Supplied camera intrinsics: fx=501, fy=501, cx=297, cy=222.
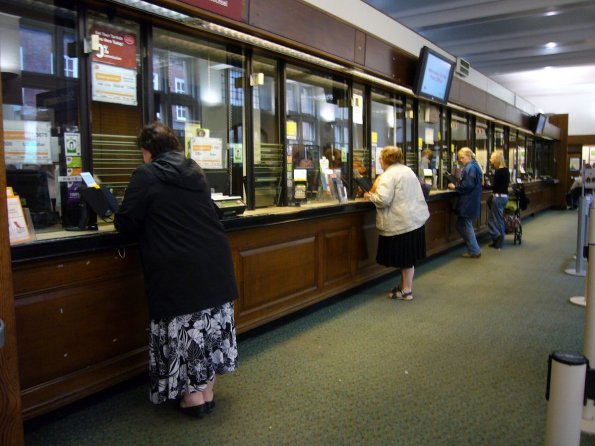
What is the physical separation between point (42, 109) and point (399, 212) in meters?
3.00

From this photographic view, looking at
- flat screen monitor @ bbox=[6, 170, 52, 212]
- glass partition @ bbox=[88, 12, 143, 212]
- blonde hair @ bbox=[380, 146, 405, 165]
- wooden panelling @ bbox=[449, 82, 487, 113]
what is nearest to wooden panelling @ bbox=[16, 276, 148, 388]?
flat screen monitor @ bbox=[6, 170, 52, 212]

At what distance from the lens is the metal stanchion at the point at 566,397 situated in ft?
4.90

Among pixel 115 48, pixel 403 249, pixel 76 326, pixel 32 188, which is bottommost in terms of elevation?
pixel 76 326

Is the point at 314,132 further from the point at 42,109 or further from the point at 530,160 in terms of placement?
the point at 530,160

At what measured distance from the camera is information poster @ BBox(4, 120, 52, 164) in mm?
2795

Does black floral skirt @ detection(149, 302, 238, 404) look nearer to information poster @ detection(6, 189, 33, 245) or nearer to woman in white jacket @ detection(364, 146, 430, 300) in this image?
information poster @ detection(6, 189, 33, 245)

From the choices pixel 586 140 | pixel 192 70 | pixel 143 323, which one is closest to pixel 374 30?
pixel 192 70

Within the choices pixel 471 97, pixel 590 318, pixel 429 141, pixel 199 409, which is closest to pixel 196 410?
pixel 199 409

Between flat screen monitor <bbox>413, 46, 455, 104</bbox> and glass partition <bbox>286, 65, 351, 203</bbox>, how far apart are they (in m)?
1.10

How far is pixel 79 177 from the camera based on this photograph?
299 cm

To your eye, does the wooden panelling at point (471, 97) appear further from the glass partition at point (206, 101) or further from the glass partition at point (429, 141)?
the glass partition at point (206, 101)

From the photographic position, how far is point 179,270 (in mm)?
2436

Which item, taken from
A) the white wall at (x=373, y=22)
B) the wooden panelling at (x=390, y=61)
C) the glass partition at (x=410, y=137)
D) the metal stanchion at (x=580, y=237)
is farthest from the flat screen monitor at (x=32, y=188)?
the metal stanchion at (x=580, y=237)

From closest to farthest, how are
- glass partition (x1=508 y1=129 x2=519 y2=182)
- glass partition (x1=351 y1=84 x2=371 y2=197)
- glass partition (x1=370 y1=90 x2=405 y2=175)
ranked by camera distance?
glass partition (x1=351 y1=84 x2=371 y2=197) < glass partition (x1=370 y1=90 x2=405 y2=175) < glass partition (x1=508 y1=129 x2=519 y2=182)
